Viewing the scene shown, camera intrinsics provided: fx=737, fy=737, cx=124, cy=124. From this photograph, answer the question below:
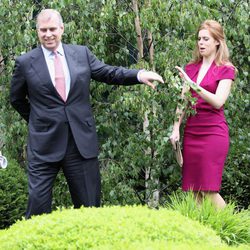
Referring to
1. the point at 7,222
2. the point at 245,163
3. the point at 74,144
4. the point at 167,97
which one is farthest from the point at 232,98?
the point at 7,222

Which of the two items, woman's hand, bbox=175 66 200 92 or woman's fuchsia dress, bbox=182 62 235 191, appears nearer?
woman's hand, bbox=175 66 200 92

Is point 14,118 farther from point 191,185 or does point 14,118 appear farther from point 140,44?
point 191,185

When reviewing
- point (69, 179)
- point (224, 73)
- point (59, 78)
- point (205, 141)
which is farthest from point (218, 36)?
point (69, 179)

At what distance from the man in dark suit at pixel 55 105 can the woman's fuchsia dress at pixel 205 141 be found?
66 cm

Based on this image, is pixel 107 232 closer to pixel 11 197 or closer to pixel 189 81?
pixel 189 81

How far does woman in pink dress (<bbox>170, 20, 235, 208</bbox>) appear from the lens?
19.8 feet

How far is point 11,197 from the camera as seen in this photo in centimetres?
677

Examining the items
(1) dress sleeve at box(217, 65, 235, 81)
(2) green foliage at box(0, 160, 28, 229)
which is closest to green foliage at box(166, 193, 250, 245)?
(1) dress sleeve at box(217, 65, 235, 81)

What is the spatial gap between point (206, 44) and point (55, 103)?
138cm

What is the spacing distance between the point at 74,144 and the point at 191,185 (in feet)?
3.77

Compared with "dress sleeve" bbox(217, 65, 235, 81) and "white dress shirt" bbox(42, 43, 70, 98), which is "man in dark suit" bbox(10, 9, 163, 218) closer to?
"white dress shirt" bbox(42, 43, 70, 98)

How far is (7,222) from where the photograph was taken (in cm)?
679

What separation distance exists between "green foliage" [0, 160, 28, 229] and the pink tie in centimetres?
148

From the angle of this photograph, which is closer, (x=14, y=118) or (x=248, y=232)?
(x=248, y=232)
